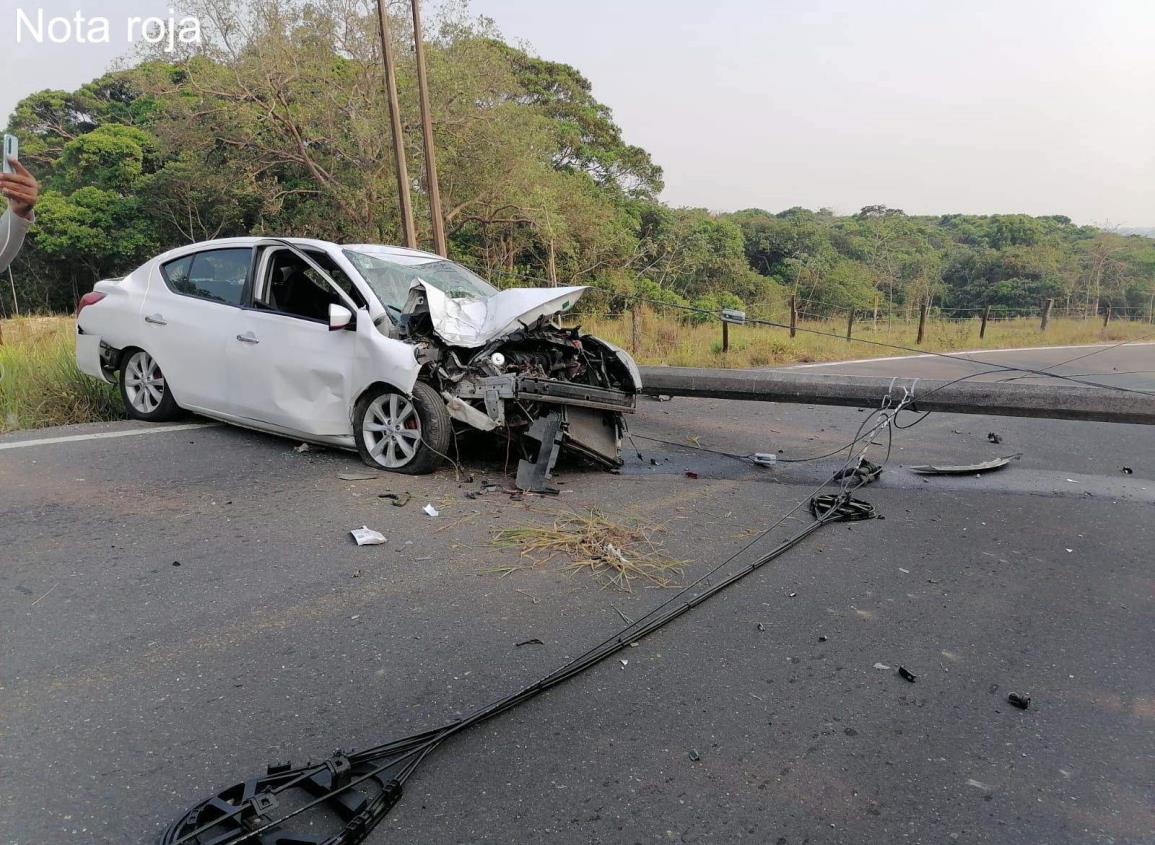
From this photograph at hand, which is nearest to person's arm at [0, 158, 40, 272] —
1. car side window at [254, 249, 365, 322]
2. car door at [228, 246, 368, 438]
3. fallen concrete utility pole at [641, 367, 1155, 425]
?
car door at [228, 246, 368, 438]

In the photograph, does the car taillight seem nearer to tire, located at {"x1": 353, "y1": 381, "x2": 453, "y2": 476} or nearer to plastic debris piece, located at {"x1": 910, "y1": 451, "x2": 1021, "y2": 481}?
tire, located at {"x1": 353, "y1": 381, "x2": 453, "y2": 476}

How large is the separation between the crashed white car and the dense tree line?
579 cm

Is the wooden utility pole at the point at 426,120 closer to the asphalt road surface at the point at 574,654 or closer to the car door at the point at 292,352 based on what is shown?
the car door at the point at 292,352

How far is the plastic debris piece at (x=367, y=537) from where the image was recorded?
15.6 feet

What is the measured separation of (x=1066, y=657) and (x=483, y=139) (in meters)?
26.2

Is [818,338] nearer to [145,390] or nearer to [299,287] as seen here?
[299,287]

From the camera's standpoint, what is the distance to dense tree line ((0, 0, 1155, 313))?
25.8 meters

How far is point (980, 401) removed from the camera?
21.2 feet

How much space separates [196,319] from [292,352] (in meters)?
1.27

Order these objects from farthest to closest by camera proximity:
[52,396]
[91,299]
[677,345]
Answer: [677,345]
[52,396]
[91,299]

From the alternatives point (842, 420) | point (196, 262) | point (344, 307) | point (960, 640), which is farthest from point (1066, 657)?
point (196, 262)

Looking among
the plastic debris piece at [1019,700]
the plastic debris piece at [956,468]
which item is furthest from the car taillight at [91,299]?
the plastic debris piece at [1019,700]

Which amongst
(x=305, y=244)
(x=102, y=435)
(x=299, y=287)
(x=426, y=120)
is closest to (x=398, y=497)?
(x=299, y=287)

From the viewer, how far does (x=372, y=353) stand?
607 centimetres
